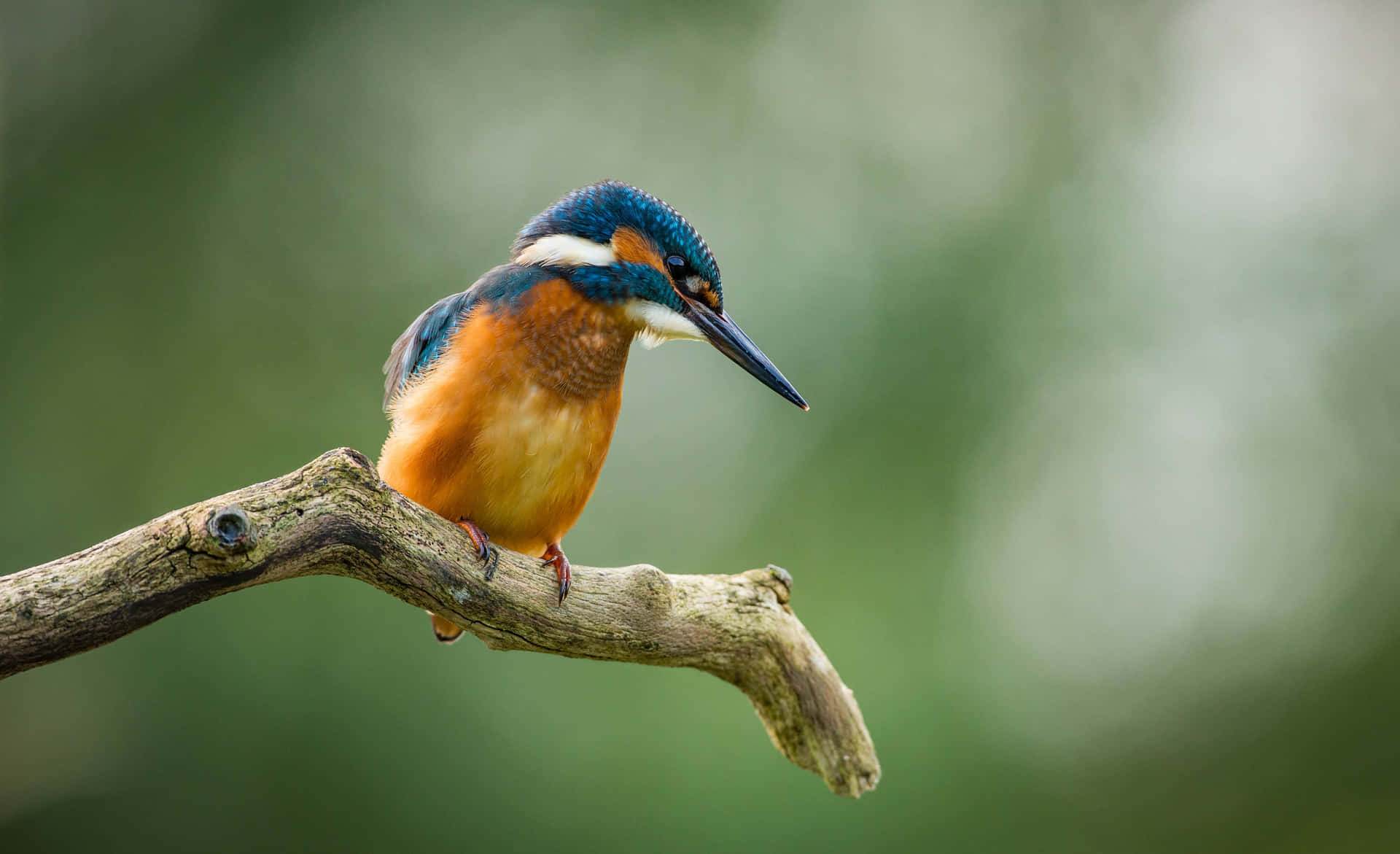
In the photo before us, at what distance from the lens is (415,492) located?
195cm

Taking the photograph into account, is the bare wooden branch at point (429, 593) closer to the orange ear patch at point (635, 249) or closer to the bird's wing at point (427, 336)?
the bird's wing at point (427, 336)

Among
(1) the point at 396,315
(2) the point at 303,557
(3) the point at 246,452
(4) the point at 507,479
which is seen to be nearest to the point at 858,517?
(1) the point at 396,315

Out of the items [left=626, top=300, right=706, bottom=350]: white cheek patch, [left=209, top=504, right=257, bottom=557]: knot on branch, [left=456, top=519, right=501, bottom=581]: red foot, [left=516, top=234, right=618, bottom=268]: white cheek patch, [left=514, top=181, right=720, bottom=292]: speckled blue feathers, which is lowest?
[left=209, top=504, right=257, bottom=557]: knot on branch

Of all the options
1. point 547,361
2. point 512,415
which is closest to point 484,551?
point 512,415

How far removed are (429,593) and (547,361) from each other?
19.7 inches

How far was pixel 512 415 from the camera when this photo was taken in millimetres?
1922

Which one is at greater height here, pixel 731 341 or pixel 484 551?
pixel 731 341

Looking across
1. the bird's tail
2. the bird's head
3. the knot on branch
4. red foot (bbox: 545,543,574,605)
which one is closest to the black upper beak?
the bird's head

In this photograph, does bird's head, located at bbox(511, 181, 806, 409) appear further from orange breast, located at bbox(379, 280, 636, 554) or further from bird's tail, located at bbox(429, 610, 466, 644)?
bird's tail, located at bbox(429, 610, 466, 644)

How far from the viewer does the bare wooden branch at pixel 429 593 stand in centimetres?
131

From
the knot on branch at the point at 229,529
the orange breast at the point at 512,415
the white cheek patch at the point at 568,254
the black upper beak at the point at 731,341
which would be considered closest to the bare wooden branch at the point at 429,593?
the knot on branch at the point at 229,529

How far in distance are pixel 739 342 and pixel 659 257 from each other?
9.3 inches

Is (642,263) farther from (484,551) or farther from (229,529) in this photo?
(229,529)

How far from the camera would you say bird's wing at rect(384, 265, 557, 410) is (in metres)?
2.03
